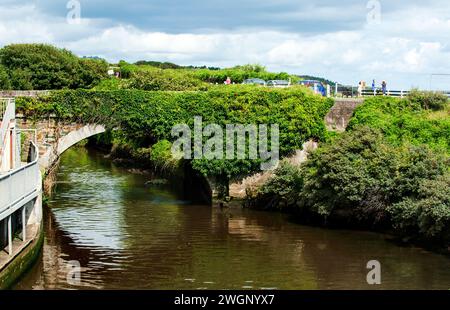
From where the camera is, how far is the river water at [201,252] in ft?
76.3

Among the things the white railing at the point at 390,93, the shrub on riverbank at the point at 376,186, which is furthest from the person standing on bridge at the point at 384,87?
the shrub on riverbank at the point at 376,186

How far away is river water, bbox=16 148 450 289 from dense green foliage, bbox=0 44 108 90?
21.3 meters

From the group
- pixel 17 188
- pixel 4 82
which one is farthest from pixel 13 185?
pixel 4 82

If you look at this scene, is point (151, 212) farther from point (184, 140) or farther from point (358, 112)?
point (358, 112)

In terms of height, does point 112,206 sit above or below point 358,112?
below

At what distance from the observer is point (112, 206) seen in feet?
115

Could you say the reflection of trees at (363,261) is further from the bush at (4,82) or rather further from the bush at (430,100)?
the bush at (4,82)

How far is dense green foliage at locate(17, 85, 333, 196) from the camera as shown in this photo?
35.4m

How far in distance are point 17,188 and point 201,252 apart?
271 inches

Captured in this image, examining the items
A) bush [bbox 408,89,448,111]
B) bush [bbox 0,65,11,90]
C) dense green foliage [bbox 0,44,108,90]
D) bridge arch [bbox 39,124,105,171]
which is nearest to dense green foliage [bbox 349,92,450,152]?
bush [bbox 408,89,448,111]

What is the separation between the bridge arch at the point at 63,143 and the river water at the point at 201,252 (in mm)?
1831

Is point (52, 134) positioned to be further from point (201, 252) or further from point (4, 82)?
point (4, 82)

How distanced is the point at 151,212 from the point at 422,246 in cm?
1195
